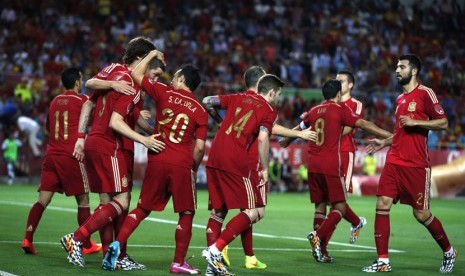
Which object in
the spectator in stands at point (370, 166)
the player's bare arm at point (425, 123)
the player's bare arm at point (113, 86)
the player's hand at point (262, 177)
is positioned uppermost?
the player's bare arm at point (113, 86)

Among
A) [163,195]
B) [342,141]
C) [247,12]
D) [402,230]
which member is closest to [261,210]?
[163,195]

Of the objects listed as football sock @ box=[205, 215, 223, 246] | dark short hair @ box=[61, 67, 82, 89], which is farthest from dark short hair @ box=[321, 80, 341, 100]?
dark short hair @ box=[61, 67, 82, 89]

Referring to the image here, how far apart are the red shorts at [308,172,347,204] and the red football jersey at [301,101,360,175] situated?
0.29ft

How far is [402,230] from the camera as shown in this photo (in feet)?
63.4

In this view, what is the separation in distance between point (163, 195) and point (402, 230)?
8.93 meters

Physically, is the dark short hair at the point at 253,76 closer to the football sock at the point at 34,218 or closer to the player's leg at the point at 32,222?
the player's leg at the point at 32,222

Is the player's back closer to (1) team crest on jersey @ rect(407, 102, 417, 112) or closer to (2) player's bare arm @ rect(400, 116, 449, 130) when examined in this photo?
(2) player's bare arm @ rect(400, 116, 449, 130)

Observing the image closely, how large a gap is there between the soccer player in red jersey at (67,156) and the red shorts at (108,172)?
171 cm

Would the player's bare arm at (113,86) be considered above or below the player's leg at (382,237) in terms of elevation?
above

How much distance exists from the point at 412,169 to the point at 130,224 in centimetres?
361

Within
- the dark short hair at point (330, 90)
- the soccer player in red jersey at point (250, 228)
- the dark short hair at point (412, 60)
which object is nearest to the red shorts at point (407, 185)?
the soccer player in red jersey at point (250, 228)

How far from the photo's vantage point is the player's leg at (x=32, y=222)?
13117 millimetres

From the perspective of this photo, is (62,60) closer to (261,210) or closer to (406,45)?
(406,45)

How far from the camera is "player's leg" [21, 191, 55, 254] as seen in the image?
13.1 metres
